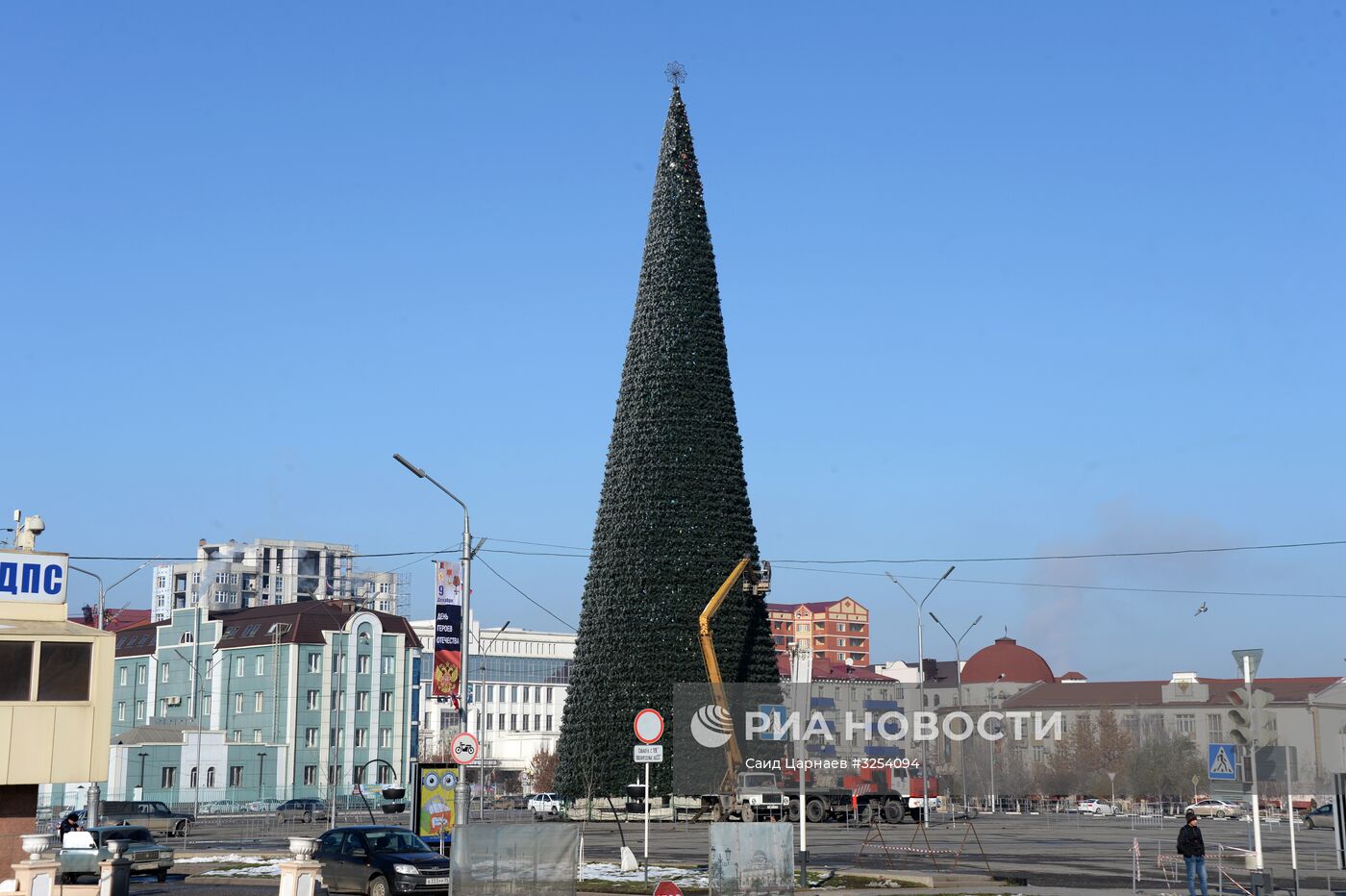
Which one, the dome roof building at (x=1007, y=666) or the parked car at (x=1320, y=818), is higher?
the dome roof building at (x=1007, y=666)

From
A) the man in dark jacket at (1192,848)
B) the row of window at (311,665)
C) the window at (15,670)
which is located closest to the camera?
the window at (15,670)

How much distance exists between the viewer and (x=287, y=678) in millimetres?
96812

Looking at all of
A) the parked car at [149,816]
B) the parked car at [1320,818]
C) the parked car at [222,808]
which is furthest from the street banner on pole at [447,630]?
the parked car at [222,808]

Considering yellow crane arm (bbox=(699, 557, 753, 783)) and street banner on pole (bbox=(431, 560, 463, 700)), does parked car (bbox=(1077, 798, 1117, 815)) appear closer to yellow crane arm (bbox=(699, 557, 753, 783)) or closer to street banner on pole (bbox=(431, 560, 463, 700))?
yellow crane arm (bbox=(699, 557, 753, 783))

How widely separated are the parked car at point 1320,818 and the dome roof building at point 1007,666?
7548 centimetres

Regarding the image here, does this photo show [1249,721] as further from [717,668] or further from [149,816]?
[149,816]

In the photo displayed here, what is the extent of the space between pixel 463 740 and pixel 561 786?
29.3 m

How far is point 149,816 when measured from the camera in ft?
177

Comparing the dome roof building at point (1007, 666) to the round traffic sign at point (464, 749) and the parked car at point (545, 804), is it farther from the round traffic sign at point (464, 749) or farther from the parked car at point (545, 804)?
the round traffic sign at point (464, 749)

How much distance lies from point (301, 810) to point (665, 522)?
32.9m

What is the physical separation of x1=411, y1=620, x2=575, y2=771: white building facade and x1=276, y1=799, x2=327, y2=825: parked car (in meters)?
71.2

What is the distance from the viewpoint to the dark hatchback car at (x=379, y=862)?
24359 mm

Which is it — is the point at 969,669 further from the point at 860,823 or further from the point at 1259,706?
the point at 1259,706

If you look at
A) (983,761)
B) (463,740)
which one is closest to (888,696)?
(983,761)
